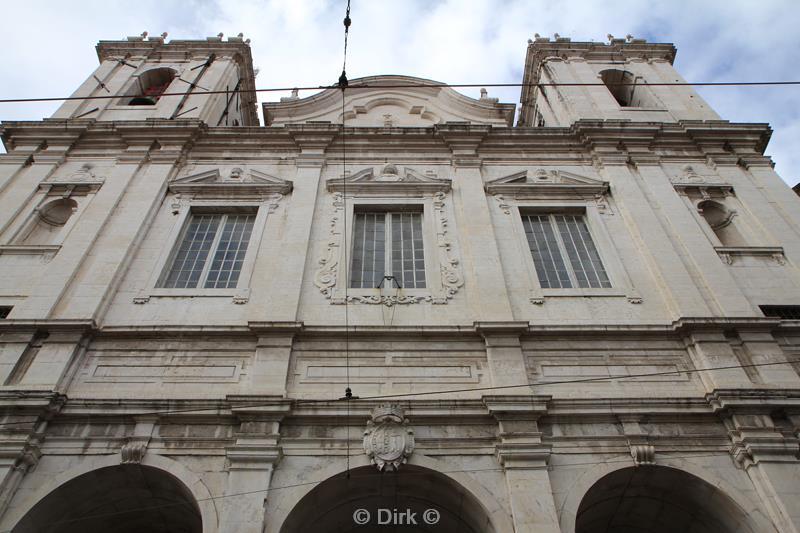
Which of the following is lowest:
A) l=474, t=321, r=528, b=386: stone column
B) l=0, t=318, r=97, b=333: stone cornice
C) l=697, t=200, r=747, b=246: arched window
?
l=474, t=321, r=528, b=386: stone column

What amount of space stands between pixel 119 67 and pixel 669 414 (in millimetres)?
19611

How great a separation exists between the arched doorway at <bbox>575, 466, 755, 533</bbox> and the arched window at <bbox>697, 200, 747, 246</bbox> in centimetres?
650

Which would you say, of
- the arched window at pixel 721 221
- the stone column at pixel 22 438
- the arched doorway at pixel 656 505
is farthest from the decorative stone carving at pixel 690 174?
the stone column at pixel 22 438

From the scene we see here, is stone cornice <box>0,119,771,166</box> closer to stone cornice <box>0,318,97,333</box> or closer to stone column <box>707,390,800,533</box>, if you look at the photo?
stone cornice <box>0,318,97,333</box>

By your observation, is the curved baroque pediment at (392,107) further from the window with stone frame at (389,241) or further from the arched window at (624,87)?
the arched window at (624,87)

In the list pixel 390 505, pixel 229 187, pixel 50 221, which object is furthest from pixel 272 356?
pixel 50 221

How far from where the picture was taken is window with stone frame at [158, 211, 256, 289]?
465 inches

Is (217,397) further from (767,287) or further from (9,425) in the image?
(767,287)

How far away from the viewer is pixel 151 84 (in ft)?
65.3

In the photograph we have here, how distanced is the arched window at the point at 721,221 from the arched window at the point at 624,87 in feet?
20.8

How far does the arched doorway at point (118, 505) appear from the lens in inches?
328

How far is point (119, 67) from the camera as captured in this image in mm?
19562

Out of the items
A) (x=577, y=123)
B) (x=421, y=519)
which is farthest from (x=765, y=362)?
(x=577, y=123)

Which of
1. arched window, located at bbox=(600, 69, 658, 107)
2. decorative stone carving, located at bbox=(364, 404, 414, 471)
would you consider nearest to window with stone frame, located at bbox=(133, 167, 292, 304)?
decorative stone carving, located at bbox=(364, 404, 414, 471)
